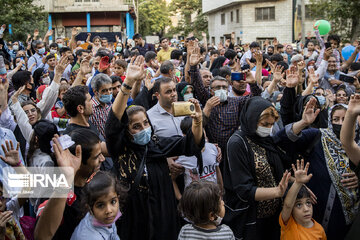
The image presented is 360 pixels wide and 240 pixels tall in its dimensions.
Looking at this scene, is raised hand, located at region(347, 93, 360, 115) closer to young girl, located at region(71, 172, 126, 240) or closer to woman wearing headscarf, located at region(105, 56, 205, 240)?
woman wearing headscarf, located at region(105, 56, 205, 240)

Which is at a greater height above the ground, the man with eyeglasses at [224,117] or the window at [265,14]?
the window at [265,14]

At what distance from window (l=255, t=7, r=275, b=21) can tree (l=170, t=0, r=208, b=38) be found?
16780 millimetres

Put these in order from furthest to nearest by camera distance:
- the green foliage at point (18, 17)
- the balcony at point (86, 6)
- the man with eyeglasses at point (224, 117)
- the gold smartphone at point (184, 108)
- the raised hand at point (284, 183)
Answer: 1. the balcony at point (86, 6)
2. the green foliage at point (18, 17)
3. the man with eyeglasses at point (224, 117)
4. the gold smartphone at point (184, 108)
5. the raised hand at point (284, 183)

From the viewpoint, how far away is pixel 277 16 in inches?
1200

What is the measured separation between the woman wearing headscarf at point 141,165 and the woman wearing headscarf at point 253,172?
1.28 ft

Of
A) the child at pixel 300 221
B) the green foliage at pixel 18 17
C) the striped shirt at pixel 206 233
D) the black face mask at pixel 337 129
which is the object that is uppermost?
the green foliage at pixel 18 17

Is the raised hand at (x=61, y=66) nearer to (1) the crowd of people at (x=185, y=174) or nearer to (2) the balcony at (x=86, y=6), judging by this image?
(1) the crowd of people at (x=185, y=174)

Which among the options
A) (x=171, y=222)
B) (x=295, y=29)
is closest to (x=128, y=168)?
(x=171, y=222)

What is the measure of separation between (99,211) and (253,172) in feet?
4.57

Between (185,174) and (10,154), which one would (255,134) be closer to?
(185,174)

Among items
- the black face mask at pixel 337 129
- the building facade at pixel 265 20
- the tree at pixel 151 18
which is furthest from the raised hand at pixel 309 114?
the tree at pixel 151 18

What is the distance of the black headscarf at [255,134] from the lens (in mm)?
3242

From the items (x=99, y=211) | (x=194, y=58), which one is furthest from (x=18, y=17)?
(x=99, y=211)

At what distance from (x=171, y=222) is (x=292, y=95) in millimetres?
1946
